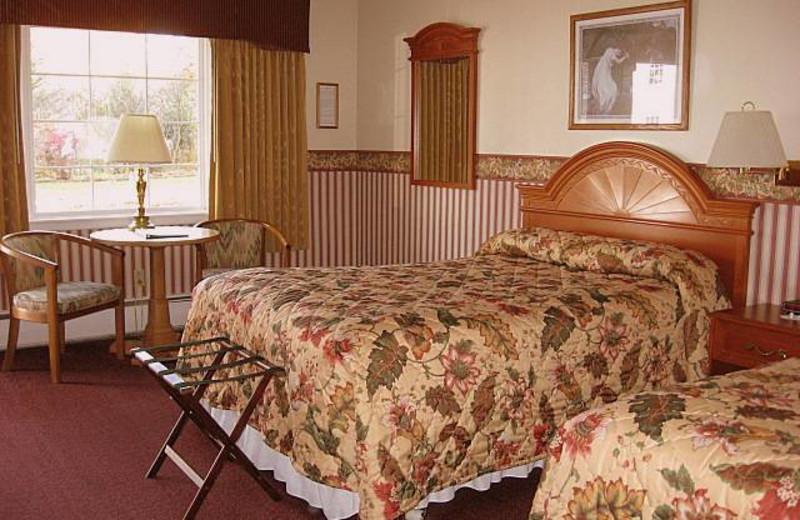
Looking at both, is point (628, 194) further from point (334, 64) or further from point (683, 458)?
point (334, 64)

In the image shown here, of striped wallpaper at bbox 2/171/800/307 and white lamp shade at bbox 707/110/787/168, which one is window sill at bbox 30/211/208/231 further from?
white lamp shade at bbox 707/110/787/168

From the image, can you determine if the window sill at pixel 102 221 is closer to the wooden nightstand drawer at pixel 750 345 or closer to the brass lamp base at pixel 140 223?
the brass lamp base at pixel 140 223

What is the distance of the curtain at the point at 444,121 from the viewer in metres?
6.57

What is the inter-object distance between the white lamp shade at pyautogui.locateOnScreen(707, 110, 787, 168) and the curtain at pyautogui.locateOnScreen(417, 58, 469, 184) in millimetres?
2555

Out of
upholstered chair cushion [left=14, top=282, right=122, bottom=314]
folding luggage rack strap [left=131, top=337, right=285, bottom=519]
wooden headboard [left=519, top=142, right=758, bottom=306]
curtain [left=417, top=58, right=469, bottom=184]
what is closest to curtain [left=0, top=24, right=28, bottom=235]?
upholstered chair cushion [left=14, top=282, right=122, bottom=314]

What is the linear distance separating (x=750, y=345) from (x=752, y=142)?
96 cm

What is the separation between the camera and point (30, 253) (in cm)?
575

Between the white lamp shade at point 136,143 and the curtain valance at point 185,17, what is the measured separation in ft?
2.88

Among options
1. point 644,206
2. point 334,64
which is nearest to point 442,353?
point 644,206

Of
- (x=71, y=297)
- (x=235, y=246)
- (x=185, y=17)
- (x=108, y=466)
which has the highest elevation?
(x=185, y=17)

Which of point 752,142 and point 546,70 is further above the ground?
point 546,70

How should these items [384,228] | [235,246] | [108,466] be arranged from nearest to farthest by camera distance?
[108,466] < [235,246] < [384,228]

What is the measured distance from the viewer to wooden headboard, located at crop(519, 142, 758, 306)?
15.5 feet

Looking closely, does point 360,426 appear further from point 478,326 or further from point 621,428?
point 621,428
